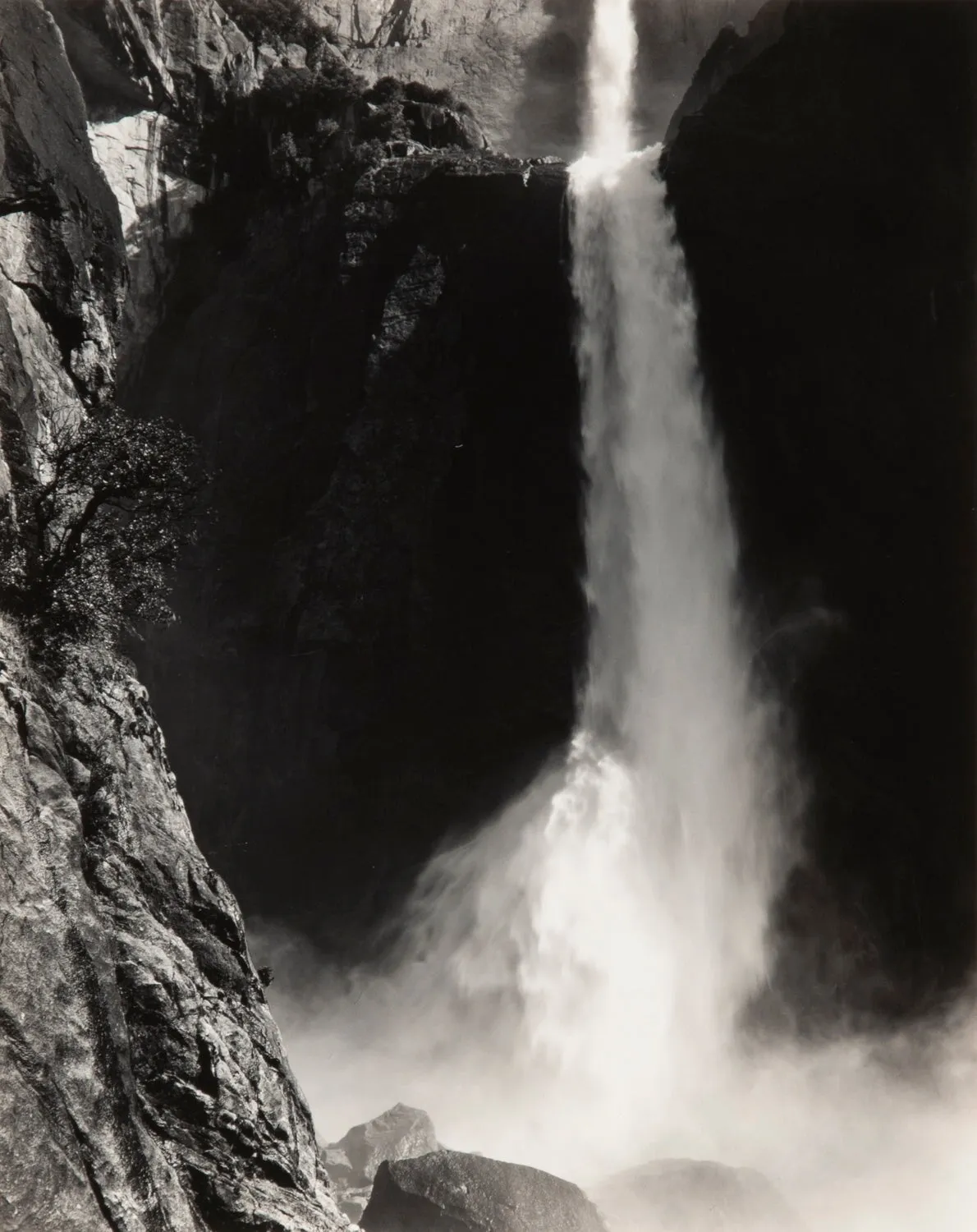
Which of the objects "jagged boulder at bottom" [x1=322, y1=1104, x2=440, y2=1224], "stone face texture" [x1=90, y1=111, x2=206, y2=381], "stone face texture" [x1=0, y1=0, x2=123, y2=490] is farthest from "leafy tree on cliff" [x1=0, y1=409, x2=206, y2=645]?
"stone face texture" [x1=90, y1=111, x2=206, y2=381]

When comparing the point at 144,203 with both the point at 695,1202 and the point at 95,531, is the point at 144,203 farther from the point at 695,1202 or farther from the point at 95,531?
the point at 695,1202

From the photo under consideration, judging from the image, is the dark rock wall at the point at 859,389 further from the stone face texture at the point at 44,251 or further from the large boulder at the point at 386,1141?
the stone face texture at the point at 44,251

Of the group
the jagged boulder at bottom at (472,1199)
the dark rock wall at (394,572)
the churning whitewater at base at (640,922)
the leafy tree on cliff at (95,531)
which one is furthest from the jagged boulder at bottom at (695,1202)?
the leafy tree on cliff at (95,531)

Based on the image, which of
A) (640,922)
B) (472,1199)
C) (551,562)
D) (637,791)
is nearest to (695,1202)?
(472,1199)

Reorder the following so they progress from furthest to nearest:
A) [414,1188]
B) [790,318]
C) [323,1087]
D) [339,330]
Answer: [339,330] < [790,318] < [323,1087] < [414,1188]

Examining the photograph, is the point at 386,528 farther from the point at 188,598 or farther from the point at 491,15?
the point at 491,15

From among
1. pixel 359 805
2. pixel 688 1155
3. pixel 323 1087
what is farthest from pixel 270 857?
pixel 688 1155
